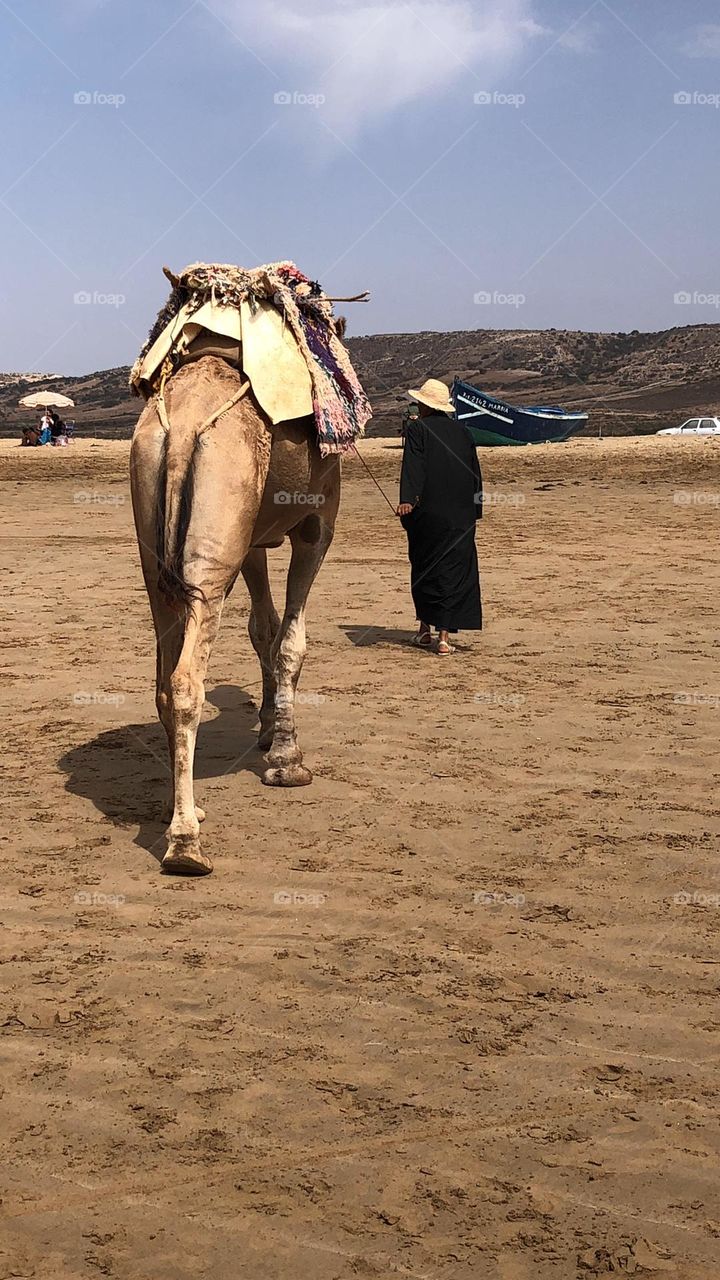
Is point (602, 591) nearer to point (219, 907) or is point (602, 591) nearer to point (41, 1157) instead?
point (219, 907)

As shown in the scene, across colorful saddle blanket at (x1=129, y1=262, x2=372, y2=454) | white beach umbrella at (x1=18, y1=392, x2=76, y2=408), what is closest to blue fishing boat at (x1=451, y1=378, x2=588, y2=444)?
white beach umbrella at (x1=18, y1=392, x2=76, y2=408)

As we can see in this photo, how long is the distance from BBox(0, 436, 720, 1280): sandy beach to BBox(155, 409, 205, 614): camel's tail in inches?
48.0

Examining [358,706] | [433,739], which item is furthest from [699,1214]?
[358,706]

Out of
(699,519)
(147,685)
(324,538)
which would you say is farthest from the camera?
(699,519)

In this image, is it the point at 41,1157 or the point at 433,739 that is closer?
the point at 41,1157

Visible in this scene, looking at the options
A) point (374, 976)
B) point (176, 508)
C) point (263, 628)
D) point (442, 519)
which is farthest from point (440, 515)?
point (374, 976)

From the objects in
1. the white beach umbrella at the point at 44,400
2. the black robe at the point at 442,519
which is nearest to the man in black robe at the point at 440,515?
the black robe at the point at 442,519

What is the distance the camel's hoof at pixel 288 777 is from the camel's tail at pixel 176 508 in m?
1.45

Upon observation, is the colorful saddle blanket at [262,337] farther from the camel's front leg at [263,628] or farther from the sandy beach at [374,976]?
the sandy beach at [374,976]

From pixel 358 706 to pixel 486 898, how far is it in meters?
3.19

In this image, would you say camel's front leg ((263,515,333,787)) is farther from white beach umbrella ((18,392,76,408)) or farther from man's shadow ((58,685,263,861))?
white beach umbrella ((18,392,76,408))

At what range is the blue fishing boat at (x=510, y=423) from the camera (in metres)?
38.3

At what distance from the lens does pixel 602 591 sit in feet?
40.9

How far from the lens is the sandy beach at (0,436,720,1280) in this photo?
3283 mm
